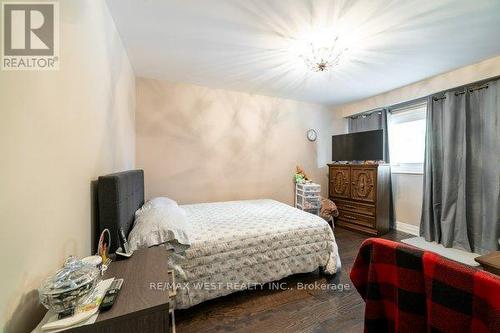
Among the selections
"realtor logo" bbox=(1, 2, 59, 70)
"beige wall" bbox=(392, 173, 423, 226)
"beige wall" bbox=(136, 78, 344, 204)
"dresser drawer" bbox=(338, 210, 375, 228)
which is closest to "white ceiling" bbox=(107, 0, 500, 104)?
"beige wall" bbox=(136, 78, 344, 204)

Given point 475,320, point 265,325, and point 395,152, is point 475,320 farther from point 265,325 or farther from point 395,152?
point 395,152

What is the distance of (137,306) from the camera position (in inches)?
30.5

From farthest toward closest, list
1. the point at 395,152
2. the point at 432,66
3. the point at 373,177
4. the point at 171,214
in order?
the point at 395,152 < the point at 373,177 < the point at 432,66 < the point at 171,214

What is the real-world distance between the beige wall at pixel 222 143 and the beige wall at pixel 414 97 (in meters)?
1.13

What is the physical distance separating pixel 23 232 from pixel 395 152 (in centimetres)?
468

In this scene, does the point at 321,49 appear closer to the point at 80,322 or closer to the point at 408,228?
the point at 80,322

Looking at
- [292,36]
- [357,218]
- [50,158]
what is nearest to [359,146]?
[357,218]

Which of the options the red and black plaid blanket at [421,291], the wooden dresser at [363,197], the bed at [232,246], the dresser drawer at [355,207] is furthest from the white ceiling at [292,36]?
the dresser drawer at [355,207]

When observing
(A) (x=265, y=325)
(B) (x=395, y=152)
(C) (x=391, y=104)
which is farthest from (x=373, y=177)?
(A) (x=265, y=325)

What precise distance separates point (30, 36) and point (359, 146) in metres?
4.23

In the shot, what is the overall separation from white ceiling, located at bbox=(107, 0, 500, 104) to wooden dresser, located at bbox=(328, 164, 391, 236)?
61.2 inches

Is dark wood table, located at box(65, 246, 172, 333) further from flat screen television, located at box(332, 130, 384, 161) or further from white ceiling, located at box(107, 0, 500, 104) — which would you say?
flat screen television, located at box(332, 130, 384, 161)

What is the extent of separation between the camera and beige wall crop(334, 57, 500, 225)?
2.54m

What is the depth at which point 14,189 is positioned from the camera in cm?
66
